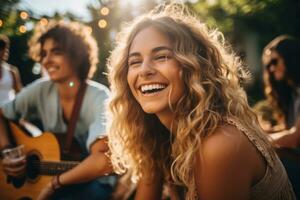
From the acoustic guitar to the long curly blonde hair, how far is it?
26.9 inches

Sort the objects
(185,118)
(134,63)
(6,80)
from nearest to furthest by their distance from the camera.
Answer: (185,118) < (134,63) < (6,80)

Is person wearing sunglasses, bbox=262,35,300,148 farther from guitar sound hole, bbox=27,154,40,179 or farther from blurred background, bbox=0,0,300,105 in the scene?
guitar sound hole, bbox=27,154,40,179

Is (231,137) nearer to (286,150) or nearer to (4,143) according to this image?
(286,150)

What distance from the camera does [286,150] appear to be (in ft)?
11.5

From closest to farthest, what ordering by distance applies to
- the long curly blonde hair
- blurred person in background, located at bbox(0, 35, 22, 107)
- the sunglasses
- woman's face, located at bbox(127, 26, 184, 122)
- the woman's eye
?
1. the long curly blonde hair
2. woman's face, located at bbox(127, 26, 184, 122)
3. the woman's eye
4. the sunglasses
5. blurred person in background, located at bbox(0, 35, 22, 107)

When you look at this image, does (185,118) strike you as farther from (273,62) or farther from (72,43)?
(273,62)

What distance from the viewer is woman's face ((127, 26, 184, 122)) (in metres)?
2.44

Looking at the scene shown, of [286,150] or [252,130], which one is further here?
[286,150]

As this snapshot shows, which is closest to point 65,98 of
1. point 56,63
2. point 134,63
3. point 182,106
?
point 56,63

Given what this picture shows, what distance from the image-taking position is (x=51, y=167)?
138 inches

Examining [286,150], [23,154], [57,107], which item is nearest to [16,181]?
[23,154]

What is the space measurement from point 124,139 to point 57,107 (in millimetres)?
1162

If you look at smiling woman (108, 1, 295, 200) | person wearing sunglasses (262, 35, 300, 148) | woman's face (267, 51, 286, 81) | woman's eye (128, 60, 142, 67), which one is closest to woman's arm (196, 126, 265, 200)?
smiling woman (108, 1, 295, 200)

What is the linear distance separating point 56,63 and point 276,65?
253 centimetres
